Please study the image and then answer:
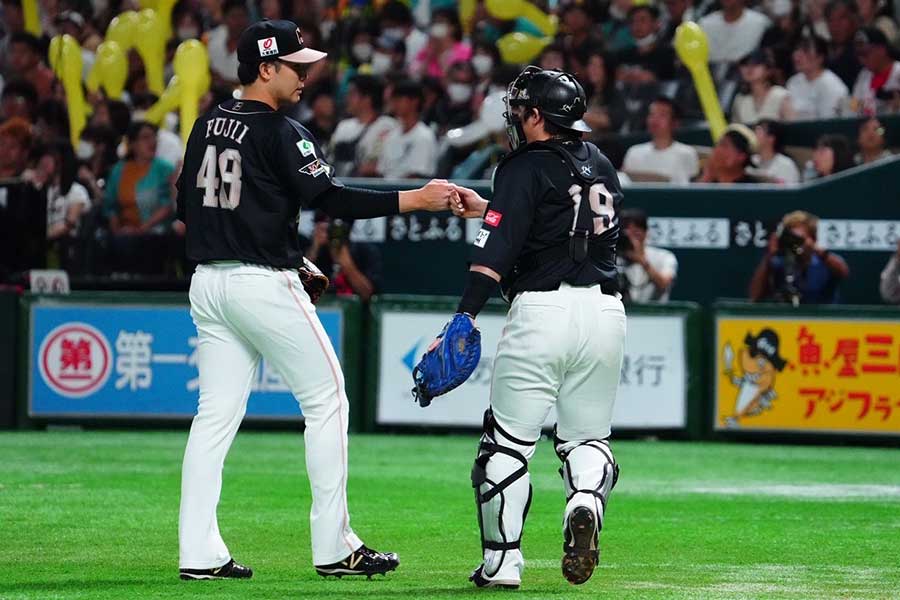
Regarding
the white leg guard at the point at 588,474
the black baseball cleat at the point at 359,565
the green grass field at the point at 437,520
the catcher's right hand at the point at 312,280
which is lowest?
the green grass field at the point at 437,520

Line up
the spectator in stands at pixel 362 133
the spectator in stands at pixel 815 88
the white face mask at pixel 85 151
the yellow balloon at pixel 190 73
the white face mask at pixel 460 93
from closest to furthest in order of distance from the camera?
the spectator in stands at pixel 815 88, the spectator in stands at pixel 362 133, the yellow balloon at pixel 190 73, the white face mask at pixel 460 93, the white face mask at pixel 85 151

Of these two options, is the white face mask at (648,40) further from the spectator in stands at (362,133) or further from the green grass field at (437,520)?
the green grass field at (437,520)

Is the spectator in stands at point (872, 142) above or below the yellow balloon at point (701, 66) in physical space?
below

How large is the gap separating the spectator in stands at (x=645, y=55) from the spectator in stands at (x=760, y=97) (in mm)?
1037

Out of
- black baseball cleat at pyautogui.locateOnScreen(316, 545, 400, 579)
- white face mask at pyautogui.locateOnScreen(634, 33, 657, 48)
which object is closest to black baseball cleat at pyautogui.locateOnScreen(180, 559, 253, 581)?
black baseball cleat at pyautogui.locateOnScreen(316, 545, 400, 579)

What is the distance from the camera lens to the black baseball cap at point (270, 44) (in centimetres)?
677

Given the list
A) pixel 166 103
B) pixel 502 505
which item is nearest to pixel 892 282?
pixel 166 103

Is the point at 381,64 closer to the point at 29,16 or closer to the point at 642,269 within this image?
the point at 29,16

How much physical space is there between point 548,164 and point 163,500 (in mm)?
4103

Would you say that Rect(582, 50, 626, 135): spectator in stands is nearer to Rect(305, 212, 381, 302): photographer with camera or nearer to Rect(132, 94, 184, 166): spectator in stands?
Rect(305, 212, 381, 302): photographer with camera

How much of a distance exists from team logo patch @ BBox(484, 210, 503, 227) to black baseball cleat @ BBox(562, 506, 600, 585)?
3.66ft

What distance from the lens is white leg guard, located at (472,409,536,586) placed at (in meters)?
6.54

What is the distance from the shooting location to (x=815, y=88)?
1596cm

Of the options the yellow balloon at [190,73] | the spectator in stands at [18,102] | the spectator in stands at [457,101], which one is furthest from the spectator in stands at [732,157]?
the spectator in stands at [18,102]
